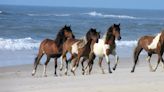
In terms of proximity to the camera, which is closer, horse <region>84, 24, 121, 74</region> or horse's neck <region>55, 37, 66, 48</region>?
horse <region>84, 24, 121, 74</region>

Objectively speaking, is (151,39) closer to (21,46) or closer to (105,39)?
(105,39)

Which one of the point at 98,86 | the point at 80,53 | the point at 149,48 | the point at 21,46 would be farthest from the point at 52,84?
the point at 21,46

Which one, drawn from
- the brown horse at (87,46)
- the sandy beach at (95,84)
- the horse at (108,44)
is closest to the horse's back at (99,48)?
the horse at (108,44)

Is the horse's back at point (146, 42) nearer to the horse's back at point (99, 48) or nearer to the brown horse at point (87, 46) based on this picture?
the horse's back at point (99, 48)

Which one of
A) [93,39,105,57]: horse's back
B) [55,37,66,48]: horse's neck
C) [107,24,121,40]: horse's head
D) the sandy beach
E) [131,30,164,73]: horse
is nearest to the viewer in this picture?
the sandy beach

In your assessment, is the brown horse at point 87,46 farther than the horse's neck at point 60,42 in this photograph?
No

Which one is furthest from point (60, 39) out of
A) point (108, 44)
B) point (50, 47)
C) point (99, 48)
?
point (108, 44)

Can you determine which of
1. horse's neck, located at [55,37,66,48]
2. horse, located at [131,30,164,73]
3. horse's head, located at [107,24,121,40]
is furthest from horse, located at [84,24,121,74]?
horse, located at [131,30,164,73]

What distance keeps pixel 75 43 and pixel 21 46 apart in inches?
470

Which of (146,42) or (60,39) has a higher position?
(60,39)

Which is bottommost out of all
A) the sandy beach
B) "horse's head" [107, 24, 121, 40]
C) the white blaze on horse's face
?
the sandy beach

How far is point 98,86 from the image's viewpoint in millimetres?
11930

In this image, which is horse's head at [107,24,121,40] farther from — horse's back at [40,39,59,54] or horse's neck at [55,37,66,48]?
horse's back at [40,39,59,54]

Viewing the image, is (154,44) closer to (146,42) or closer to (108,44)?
(146,42)
